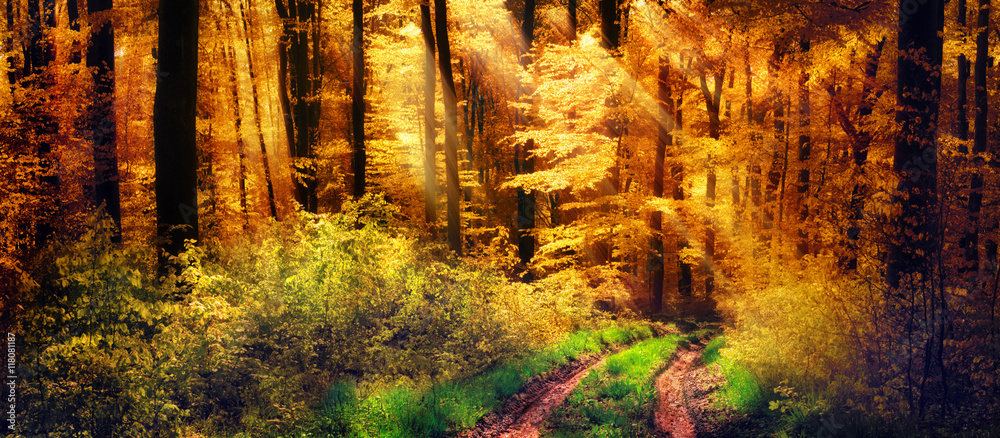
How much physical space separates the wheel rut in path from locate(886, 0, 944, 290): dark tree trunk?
4.90 m

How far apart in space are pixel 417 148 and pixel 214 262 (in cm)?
1646

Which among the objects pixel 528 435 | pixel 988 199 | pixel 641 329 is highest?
pixel 988 199

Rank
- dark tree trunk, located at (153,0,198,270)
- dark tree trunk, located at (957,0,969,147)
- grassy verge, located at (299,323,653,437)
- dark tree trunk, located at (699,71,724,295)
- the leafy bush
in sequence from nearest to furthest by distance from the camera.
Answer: the leafy bush
grassy verge, located at (299,323,653,437)
dark tree trunk, located at (153,0,198,270)
dark tree trunk, located at (957,0,969,147)
dark tree trunk, located at (699,71,724,295)

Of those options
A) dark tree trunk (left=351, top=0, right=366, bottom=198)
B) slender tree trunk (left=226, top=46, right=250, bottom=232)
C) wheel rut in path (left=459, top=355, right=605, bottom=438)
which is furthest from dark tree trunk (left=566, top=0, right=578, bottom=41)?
wheel rut in path (left=459, top=355, right=605, bottom=438)

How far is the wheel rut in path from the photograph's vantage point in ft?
25.5

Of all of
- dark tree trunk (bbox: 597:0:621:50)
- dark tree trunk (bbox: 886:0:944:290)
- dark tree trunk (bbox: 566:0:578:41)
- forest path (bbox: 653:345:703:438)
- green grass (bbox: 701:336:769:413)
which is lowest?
forest path (bbox: 653:345:703:438)

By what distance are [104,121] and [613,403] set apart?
42.0ft

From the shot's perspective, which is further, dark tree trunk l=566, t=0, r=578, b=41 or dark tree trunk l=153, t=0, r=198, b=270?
dark tree trunk l=566, t=0, r=578, b=41

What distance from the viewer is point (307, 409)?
6930 millimetres

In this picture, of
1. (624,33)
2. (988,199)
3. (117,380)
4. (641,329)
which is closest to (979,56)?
(624,33)

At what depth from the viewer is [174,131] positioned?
28.5 ft

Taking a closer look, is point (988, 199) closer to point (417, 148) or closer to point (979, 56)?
point (979, 56)

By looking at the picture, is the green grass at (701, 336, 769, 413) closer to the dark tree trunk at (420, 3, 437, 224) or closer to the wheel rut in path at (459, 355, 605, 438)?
the wheel rut in path at (459, 355, 605, 438)

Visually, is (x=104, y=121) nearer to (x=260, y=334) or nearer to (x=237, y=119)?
(x=260, y=334)
